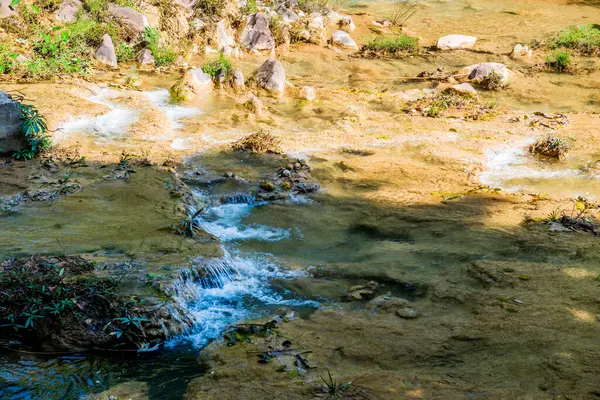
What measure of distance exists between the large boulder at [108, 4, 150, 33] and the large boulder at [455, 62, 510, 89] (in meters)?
6.80

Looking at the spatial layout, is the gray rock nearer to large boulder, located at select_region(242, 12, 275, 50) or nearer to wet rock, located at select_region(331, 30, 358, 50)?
large boulder, located at select_region(242, 12, 275, 50)

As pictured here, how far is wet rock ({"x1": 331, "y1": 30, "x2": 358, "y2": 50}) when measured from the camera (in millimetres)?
13703

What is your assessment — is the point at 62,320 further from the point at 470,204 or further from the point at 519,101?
the point at 519,101

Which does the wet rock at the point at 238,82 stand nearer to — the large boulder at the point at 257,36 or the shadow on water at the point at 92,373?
the large boulder at the point at 257,36

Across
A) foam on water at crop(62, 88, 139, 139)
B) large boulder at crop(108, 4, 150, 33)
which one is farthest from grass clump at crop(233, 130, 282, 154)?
large boulder at crop(108, 4, 150, 33)

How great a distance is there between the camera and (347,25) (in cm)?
1488

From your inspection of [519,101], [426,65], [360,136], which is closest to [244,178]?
[360,136]

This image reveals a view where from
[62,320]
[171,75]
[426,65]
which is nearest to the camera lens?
[62,320]

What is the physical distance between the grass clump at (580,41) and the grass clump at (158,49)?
888cm

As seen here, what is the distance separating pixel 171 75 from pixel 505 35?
896cm

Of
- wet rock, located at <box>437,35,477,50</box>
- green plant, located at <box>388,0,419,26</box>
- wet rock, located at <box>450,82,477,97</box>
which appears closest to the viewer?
wet rock, located at <box>450,82,477,97</box>

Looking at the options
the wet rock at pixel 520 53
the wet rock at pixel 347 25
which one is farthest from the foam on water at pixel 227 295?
the wet rock at pixel 347 25

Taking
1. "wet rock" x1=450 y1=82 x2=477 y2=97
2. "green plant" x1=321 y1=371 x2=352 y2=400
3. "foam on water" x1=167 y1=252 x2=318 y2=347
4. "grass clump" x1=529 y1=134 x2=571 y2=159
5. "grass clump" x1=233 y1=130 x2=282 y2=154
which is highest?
"wet rock" x1=450 y1=82 x2=477 y2=97

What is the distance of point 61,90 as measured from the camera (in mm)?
9367
